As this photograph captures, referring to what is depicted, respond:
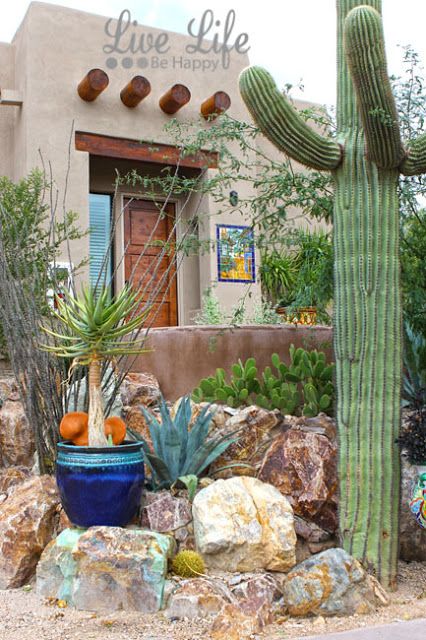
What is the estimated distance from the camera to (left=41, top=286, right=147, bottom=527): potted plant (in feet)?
13.5

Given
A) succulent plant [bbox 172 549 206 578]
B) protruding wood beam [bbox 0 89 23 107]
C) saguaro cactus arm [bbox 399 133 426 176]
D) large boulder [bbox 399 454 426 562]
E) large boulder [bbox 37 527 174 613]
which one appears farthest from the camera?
protruding wood beam [bbox 0 89 23 107]

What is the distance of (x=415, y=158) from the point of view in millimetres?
4504

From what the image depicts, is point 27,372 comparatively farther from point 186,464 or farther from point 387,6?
point 387,6

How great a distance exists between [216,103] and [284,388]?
5.33 metres

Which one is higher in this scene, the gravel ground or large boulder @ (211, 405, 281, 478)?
large boulder @ (211, 405, 281, 478)

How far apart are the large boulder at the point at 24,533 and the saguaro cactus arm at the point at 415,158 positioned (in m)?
3.08

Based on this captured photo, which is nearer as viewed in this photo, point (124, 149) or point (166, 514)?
point (166, 514)

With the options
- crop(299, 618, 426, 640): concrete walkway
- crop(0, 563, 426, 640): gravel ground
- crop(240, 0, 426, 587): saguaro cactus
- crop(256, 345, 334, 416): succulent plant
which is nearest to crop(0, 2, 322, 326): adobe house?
crop(256, 345, 334, 416): succulent plant

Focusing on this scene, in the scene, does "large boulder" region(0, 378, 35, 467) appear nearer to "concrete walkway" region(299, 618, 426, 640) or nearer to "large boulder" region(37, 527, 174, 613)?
"large boulder" region(37, 527, 174, 613)

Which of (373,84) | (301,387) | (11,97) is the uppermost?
(11,97)

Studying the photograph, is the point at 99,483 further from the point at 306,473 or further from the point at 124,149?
the point at 124,149

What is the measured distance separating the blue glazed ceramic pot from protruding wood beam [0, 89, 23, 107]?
6.06 m

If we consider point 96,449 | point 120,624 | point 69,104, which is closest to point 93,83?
point 69,104

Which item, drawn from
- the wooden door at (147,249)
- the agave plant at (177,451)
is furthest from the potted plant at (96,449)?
the wooden door at (147,249)
